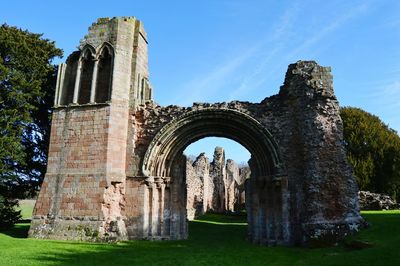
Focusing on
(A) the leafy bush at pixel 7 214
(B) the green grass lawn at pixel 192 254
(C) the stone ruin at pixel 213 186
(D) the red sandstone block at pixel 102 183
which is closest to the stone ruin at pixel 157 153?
(D) the red sandstone block at pixel 102 183

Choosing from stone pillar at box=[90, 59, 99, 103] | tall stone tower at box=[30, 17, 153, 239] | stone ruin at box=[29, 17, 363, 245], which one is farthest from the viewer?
stone pillar at box=[90, 59, 99, 103]

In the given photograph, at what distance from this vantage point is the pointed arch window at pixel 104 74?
12609 mm

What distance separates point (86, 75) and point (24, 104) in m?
2.87

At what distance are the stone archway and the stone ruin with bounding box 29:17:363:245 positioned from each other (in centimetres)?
3

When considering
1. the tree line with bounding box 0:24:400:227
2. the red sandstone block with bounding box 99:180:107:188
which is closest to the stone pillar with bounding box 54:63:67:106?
the tree line with bounding box 0:24:400:227

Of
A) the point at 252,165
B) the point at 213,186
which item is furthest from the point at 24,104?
the point at 213,186

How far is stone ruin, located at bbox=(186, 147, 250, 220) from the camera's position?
22939 millimetres

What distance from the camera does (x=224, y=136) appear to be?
1295 centimetres

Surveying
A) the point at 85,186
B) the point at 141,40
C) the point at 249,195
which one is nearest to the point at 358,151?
the point at 249,195

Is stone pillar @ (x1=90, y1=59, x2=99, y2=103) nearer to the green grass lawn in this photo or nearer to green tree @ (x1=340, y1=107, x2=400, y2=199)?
the green grass lawn

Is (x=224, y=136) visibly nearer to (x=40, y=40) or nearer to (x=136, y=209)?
(x=136, y=209)

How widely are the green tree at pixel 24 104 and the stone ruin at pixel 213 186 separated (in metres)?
8.82

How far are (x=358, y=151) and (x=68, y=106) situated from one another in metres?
21.6

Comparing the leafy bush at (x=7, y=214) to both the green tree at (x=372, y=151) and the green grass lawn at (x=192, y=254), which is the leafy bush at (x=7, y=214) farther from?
the green tree at (x=372, y=151)
